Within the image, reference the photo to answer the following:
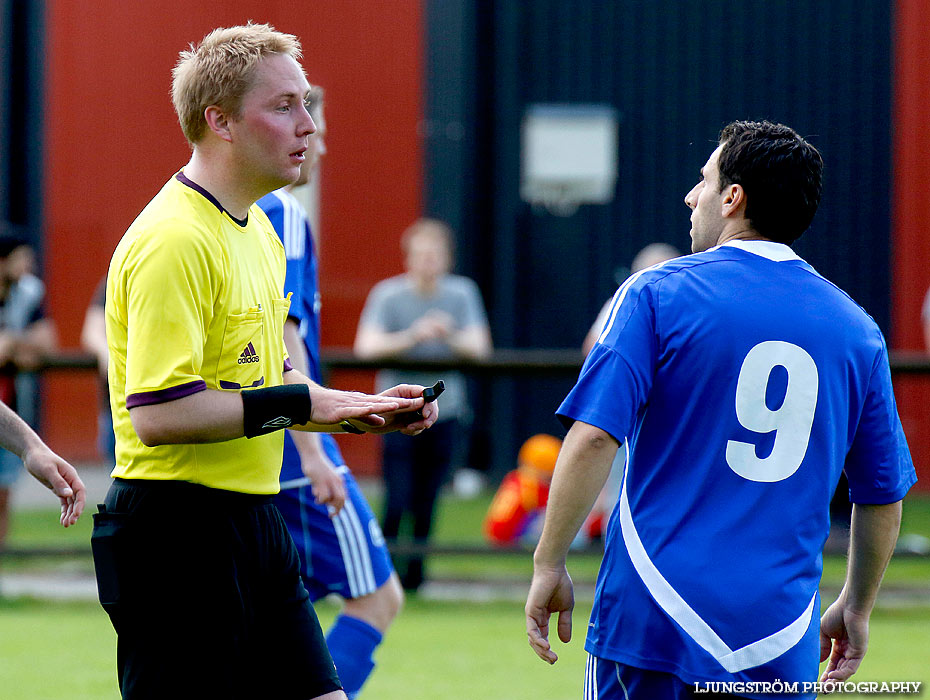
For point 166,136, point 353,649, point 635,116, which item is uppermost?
point 635,116

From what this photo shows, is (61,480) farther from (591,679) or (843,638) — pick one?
(843,638)

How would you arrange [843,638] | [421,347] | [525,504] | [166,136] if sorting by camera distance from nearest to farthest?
[843,638]
[421,347]
[525,504]
[166,136]

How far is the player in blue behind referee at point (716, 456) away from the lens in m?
2.63

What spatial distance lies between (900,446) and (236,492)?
1.58 metres

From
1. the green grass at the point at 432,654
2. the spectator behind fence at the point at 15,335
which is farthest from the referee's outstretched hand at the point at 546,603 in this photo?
the spectator behind fence at the point at 15,335

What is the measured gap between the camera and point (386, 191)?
13.0 metres

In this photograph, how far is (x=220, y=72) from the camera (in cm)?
281

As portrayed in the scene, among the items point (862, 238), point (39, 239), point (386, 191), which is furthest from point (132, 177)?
point (862, 238)

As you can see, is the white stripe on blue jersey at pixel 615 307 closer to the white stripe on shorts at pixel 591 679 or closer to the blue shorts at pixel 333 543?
the white stripe on shorts at pixel 591 679

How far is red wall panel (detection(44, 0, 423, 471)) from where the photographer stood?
1267 centimetres

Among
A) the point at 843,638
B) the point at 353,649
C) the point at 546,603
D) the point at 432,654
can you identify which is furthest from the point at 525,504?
the point at 546,603

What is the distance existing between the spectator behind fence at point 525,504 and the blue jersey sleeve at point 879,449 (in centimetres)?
542

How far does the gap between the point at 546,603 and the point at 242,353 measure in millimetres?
895

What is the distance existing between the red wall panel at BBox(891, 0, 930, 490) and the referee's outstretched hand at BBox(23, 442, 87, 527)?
1123 cm
